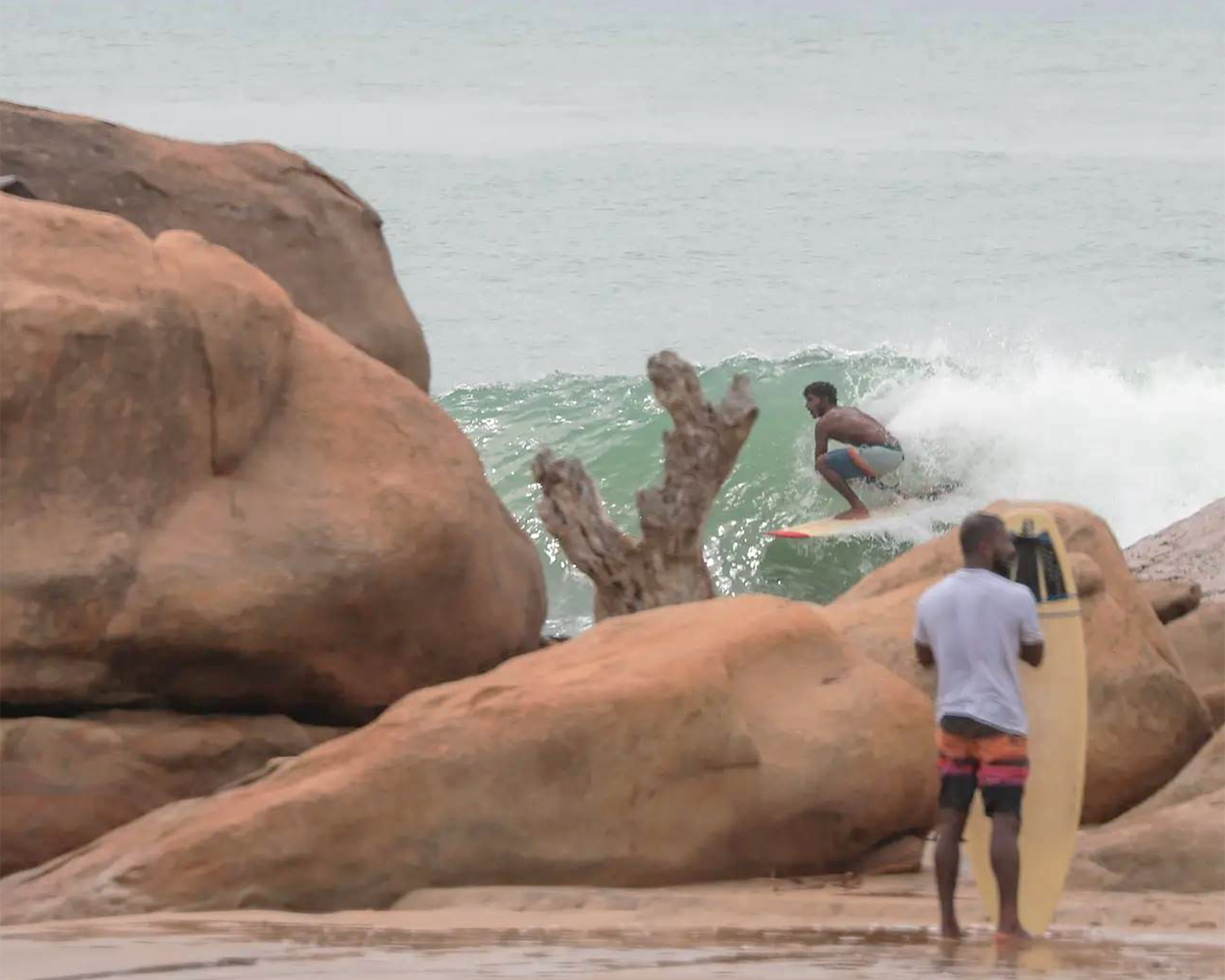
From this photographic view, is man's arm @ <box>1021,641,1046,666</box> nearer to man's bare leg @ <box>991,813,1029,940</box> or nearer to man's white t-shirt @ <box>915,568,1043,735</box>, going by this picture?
man's white t-shirt @ <box>915,568,1043,735</box>

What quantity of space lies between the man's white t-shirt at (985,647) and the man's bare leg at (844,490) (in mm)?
10507

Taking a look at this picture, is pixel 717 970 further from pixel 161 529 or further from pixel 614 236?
pixel 614 236

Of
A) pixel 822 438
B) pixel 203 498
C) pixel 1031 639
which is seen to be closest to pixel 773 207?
pixel 822 438

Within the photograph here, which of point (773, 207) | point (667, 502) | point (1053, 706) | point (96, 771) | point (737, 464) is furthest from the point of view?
point (773, 207)

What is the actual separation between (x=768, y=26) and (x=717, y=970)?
55923 millimetres

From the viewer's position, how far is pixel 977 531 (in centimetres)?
670

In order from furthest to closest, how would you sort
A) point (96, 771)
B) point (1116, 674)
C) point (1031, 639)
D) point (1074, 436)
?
point (1074, 436) → point (1116, 674) → point (96, 771) → point (1031, 639)

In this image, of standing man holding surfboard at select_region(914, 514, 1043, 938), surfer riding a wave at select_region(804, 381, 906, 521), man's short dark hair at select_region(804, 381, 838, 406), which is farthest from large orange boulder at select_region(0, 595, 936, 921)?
surfer riding a wave at select_region(804, 381, 906, 521)

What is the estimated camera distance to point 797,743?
759cm

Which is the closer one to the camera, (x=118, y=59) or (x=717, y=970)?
(x=717, y=970)

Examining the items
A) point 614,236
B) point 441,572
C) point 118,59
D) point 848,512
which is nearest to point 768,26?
point 118,59

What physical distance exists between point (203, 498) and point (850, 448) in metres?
9.93

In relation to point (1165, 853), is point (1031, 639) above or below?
above

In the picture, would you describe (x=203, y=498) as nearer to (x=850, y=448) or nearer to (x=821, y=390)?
(x=821, y=390)
